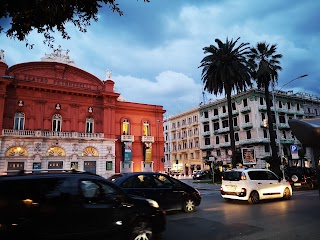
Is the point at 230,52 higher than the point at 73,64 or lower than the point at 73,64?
lower

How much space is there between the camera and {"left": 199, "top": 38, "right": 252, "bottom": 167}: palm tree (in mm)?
27031

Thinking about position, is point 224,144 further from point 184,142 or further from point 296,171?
point 296,171

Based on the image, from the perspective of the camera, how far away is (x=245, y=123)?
51000 millimetres

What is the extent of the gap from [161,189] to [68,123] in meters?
28.1

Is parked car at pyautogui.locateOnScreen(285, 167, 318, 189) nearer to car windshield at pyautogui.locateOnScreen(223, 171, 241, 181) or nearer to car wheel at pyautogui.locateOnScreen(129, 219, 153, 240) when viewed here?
car windshield at pyautogui.locateOnScreen(223, 171, 241, 181)

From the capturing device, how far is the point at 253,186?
11992 mm

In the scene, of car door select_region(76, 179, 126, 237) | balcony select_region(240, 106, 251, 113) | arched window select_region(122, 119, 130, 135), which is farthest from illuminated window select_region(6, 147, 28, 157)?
balcony select_region(240, 106, 251, 113)

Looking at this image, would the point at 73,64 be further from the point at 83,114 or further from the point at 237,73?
the point at 237,73

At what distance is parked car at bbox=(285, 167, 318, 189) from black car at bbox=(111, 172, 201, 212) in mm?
11863

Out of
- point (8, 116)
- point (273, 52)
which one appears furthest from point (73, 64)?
point (273, 52)

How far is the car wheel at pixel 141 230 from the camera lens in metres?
5.40

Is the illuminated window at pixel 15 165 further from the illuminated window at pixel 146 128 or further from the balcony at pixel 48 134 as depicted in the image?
the illuminated window at pixel 146 128

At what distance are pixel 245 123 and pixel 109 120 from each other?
2915cm

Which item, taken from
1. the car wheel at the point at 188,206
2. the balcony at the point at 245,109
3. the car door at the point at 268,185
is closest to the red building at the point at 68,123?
the balcony at the point at 245,109
